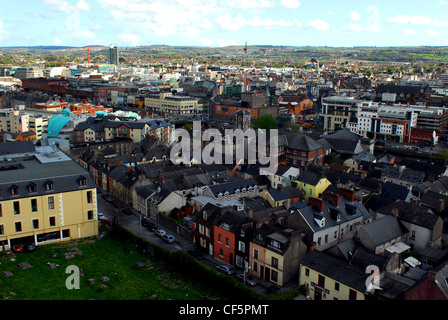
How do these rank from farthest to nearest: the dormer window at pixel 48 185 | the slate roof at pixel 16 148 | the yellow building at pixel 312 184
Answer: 1. the slate roof at pixel 16 148
2. the yellow building at pixel 312 184
3. the dormer window at pixel 48 185

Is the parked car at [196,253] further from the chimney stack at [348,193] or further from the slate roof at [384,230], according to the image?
the chimney stack at [348,193]

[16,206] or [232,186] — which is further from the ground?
[16,206]

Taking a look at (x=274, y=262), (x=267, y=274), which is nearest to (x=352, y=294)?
(x=274, y=262)

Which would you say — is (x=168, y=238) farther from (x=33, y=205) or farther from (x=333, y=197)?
(x=333, y=197)

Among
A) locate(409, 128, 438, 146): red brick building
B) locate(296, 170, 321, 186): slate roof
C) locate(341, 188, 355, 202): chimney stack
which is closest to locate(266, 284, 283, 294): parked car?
locate(341, 188, 355, 202): chimney stack

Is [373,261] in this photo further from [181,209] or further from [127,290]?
[181,209]

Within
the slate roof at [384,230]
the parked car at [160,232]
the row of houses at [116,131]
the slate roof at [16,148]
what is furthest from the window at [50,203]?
the row of houses at [116,131]
